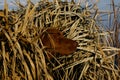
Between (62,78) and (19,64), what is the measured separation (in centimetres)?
30

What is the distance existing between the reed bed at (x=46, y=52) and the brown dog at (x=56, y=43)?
0.13ft

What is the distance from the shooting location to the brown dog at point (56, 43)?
7.46ft

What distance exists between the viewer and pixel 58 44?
7.50ft

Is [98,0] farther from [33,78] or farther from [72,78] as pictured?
[33,78]

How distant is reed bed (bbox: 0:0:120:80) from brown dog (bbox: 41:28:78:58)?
4 centimetres

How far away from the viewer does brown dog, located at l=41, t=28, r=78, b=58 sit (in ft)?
7.46

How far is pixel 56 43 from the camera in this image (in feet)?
7.52

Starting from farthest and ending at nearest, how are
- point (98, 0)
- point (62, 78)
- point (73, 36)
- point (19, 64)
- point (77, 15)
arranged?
point (98, 0) < point (77, 15) < point (73, 36) < point (62, 78) < point (19, 64)

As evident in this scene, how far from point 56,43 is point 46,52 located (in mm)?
91

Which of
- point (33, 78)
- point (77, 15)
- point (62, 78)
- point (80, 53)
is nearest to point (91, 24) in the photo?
point (77, 15)

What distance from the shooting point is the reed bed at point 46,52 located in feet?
7.11

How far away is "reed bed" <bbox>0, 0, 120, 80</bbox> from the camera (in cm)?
217

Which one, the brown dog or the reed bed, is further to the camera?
the brown dog

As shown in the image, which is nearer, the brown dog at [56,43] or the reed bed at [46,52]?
the reed bed at [46,52]
